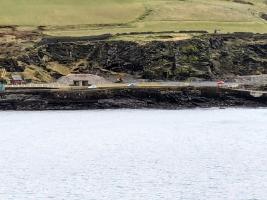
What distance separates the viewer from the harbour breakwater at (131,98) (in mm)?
138375

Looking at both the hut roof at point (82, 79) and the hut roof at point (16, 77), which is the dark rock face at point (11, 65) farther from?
the hut roof at point (82, 79)

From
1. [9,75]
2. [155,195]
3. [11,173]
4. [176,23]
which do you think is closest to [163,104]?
[9,75]

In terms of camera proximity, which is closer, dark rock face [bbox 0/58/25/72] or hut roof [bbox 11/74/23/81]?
hut roof [bbox 11/74/23/81]

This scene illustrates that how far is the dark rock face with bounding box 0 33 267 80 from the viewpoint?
161125mm

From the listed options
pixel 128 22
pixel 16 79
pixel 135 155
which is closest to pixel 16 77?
pixel 16 79

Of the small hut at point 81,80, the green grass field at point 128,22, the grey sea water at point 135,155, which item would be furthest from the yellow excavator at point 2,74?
the green grass field at point 128,22

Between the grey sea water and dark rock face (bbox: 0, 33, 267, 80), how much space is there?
27.3 meters

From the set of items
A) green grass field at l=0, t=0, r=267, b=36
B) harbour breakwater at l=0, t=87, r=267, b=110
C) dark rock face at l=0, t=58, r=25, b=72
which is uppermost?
green grass field at l=0, t=0, r=267, b=36

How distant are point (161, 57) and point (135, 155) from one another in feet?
260

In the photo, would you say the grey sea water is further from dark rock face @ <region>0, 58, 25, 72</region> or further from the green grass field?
the green grass field

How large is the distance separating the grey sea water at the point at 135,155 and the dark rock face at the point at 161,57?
27265 millimetres

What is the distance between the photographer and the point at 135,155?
85.1m

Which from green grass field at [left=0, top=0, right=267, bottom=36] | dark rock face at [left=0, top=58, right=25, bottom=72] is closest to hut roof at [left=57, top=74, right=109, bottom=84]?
dark rock face at [left=0, top=58, right=25, bottom=72]

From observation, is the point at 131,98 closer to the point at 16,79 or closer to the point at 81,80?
the point at 81,80
